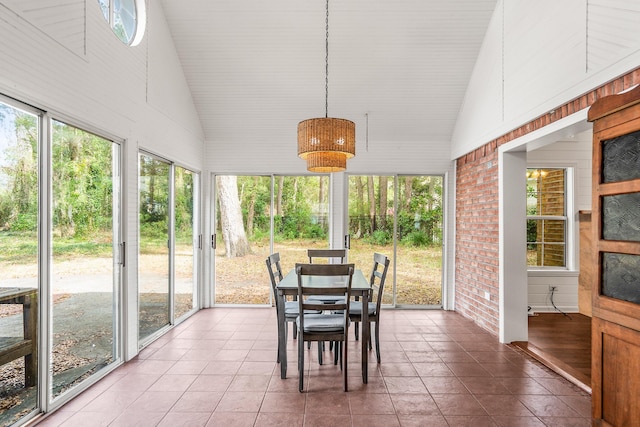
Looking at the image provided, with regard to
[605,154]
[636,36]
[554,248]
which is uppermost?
[636,36]

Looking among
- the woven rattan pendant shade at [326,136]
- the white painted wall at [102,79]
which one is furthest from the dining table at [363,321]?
the white painted wall at [102,79]

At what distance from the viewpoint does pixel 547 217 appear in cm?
546

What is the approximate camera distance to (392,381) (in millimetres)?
3119

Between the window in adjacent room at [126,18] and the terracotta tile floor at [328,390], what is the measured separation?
10.1ft

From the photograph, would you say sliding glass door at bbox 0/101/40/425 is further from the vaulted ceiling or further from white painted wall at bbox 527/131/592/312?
white painted wall at bbox 527/131/592/312

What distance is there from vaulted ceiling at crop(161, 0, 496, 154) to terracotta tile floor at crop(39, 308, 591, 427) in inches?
121

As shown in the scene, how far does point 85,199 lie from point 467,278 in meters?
4.67

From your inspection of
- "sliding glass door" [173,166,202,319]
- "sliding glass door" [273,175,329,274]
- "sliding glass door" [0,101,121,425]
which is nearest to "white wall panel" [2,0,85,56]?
"sliding glass door" [0,101,121,425]

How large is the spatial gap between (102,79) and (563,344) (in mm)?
5276

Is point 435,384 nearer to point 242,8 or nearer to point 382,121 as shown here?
point 382,121

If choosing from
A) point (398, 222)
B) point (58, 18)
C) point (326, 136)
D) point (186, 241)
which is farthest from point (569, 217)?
point (58, 18)

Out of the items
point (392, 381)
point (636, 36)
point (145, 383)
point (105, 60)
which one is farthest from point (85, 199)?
point (636, 36)

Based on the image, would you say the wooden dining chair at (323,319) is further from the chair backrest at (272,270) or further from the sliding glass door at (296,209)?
the sliding glass door at (296,209)

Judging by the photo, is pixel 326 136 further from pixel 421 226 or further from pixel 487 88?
pixel 421 226
